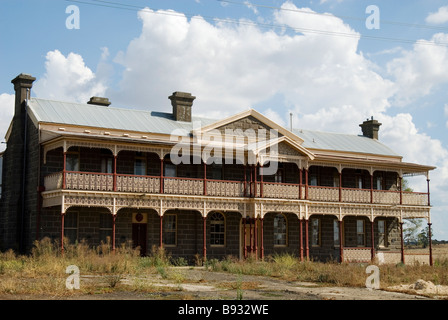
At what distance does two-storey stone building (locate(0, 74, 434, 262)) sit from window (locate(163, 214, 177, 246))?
5cm

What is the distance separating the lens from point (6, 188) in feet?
103

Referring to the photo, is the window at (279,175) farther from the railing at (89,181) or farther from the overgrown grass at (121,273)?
the railing at (89,181)

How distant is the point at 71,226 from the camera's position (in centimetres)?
2902

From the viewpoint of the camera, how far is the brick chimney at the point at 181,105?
34500mm

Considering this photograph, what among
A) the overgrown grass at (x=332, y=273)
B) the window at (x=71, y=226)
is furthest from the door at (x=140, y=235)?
the overgrown grass at (x=332, y=273)

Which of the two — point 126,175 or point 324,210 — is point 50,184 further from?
point 324,210

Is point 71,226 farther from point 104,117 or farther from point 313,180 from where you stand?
point 313,180

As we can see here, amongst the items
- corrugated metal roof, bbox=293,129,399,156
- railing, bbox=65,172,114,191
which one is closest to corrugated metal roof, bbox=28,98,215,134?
railing, bbox=65,172,114,191

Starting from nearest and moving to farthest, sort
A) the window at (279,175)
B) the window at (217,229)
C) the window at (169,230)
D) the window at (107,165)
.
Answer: the window at (107,165), the window at (169,230), the window at (217,229), the window at (279,175)

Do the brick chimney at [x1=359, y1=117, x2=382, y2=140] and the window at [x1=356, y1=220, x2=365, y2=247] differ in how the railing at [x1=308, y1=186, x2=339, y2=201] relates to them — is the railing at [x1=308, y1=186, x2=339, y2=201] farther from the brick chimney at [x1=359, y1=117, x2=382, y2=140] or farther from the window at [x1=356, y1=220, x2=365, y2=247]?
the brick chimney at [x1=359, y1=117, x2=382, y2=140]

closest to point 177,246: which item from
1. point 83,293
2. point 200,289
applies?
point 200,289

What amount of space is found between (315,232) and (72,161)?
14.1 meters

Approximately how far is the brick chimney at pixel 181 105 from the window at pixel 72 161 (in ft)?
22.5

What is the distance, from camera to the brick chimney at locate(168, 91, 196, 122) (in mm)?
34500
